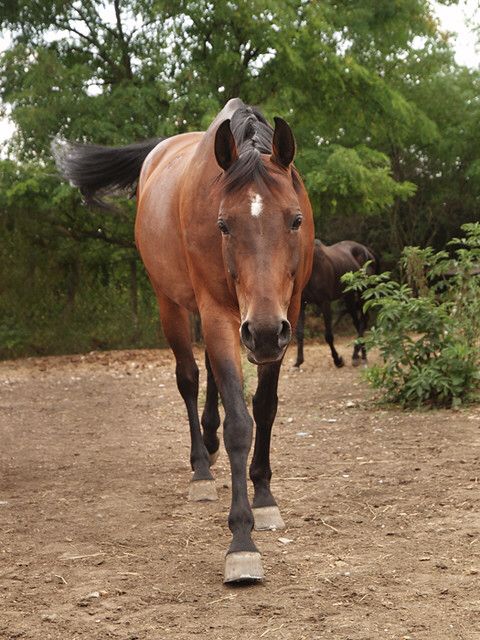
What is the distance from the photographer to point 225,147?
3857 millimetres

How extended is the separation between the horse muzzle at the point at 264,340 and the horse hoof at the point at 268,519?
1.15 meters

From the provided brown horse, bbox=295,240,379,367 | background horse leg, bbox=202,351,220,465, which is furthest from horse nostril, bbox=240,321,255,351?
brown horse, bbox=295,240,379,367

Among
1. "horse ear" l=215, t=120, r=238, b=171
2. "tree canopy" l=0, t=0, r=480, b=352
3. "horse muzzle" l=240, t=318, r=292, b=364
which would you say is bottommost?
"horse muzzle" l=240, t=318, r=292, b=364

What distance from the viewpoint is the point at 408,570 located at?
3.50 m

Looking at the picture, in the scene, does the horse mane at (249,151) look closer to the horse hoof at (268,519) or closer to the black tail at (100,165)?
the horse hoof at (268,519)

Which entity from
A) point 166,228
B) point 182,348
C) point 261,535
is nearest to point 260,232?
point 261,535

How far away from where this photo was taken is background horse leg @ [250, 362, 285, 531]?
170 inches

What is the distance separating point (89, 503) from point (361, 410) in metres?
3.79

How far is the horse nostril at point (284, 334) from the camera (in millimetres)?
3438

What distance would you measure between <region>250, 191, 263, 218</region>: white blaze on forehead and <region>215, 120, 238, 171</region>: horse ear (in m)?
0.27

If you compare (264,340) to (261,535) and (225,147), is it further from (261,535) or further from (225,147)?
(261,535)

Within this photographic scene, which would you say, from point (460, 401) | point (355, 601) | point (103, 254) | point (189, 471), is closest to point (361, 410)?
point (460, 401)

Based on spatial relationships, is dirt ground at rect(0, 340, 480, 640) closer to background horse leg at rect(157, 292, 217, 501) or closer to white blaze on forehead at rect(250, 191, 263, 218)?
background horse leg at rect(157, 292, 217, 501)

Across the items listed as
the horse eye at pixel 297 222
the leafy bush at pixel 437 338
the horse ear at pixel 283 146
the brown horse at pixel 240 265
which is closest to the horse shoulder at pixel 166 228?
the brown horse at pixel 240 265
